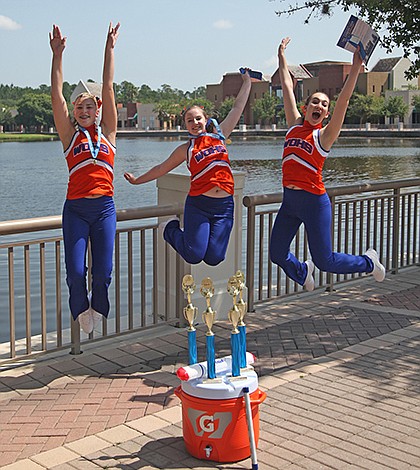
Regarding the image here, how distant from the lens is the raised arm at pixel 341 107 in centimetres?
549

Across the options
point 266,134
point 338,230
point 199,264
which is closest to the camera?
point 199,264

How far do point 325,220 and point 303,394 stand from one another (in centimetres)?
133

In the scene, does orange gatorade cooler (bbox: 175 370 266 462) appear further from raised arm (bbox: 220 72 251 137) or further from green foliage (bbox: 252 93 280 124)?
green foliage (bbox: 252 93 280 124)

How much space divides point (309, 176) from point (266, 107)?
380ft

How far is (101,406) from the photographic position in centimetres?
515

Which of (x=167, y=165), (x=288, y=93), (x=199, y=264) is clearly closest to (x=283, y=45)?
(x=288, y=93)

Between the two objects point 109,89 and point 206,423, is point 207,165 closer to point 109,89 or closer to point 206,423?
point 109,89

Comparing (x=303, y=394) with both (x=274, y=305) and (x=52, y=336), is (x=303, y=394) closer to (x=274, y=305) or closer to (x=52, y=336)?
(x=274, y=305)

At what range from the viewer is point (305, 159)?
570 centimetres

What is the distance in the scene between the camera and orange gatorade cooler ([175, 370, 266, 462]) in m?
4.13

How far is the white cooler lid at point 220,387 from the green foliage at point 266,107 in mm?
117152

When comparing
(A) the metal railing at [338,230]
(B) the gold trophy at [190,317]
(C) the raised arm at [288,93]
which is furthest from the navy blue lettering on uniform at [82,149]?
(A) the metal railing at [338,230]

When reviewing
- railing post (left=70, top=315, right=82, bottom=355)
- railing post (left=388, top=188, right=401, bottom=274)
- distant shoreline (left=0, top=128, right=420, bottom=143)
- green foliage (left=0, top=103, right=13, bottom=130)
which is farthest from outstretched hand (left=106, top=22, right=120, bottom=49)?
green foliage (left=0, top=103, right=13, bottom=130)

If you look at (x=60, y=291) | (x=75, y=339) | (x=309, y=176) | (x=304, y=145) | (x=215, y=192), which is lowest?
(x=75, y=339)
